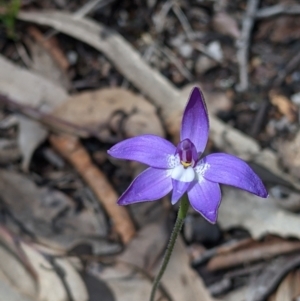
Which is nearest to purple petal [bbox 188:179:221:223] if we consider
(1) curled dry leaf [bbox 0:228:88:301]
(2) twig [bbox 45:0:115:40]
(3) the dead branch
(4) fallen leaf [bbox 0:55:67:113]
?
(1) curled dry leaf [bbox 0:228:88:301]

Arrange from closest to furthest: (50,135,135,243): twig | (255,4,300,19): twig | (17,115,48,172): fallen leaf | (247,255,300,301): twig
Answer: (247,255,300,301): twig, (50,135,135,243): twig, (17,115,48,172): fallen leaf, (255,4,300,19): twig

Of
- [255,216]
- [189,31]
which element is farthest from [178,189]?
[189,31]

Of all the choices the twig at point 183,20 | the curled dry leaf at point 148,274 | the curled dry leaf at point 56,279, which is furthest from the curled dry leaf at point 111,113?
the curled dry leaf at point 56,279

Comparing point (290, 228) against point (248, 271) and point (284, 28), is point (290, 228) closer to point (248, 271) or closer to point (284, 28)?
point (248, 271)

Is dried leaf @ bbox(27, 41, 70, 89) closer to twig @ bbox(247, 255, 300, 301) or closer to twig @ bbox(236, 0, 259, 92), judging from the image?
twig @ bbox(236, 0, 259, 92)

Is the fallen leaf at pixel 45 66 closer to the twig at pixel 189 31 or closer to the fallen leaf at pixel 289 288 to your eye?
the twig at pixel 189 31

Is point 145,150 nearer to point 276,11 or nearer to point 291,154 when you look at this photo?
point 291,154
